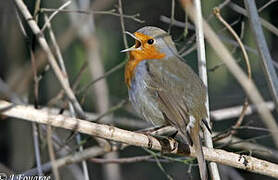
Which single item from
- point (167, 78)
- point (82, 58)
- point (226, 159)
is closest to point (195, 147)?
point (226, 159)

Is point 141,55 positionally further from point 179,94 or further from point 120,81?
point 120,81

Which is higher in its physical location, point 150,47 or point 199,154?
point 150,47

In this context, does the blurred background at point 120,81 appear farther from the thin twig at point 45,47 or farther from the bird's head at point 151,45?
the thin twig at point 45,47

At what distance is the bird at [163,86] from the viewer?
3.19 m

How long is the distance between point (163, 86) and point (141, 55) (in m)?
0.41

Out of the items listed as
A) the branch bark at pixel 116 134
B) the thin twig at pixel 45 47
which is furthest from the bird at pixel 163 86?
the thin twig at pixel 45 47

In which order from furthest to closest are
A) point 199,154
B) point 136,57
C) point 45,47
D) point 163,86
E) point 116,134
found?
point 136,57
point 163,86
point 45,47
point 199,154
point 116,134

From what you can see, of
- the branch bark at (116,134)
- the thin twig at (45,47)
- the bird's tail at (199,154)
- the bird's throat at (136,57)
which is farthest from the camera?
the bird's throat at (136,57)

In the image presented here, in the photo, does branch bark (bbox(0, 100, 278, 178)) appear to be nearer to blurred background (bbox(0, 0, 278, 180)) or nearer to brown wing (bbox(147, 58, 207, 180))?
brown wing (bbox(147, 58, 207, 180))

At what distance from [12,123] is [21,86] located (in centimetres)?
319

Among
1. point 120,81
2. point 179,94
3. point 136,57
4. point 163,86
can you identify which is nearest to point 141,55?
point 136,57

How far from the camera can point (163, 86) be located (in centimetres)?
336

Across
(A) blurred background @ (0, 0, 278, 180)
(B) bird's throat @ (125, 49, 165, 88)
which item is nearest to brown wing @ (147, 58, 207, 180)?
(B) bird's throat @ (125, 49, 165, 88)

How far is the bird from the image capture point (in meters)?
3.19
